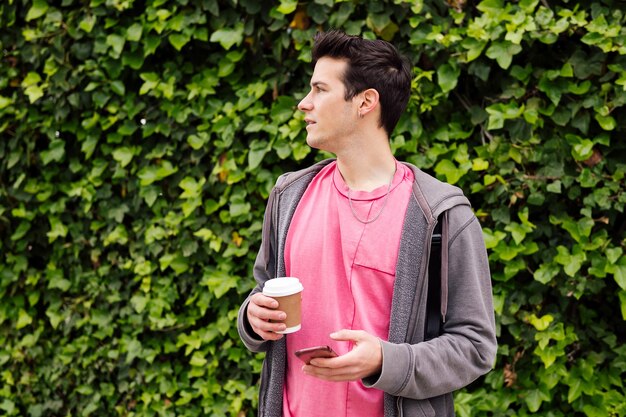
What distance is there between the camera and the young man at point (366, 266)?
5.72 ft

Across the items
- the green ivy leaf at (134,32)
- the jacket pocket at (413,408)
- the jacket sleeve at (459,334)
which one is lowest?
the jacket pocket at (413,408)

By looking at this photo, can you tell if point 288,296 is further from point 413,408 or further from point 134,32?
point 134,32

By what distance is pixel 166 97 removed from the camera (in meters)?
3.49

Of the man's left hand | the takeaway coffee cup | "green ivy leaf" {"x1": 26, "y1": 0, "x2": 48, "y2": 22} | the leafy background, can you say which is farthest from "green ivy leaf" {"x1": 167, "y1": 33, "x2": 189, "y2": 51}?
the man's left hand

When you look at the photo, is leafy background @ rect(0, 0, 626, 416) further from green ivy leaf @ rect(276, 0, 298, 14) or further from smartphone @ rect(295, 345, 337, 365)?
smartphone @ rect(295, 345, 337, 365)

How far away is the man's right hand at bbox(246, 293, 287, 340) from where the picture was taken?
1.72 meters

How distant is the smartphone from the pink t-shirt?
264mm

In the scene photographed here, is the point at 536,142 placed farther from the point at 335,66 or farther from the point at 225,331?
the point at 225,331

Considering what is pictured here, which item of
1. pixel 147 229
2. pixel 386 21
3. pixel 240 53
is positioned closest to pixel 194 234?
pixel 147 229

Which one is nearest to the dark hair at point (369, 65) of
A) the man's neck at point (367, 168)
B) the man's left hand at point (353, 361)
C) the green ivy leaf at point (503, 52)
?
→ the man's neck at point (367, 168)

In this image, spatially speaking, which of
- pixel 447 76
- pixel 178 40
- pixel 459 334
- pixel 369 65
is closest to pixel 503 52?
pixel 447 76

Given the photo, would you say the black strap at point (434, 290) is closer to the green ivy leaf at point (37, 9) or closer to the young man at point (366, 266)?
the young man at point (366, 266)

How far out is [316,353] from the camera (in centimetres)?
158

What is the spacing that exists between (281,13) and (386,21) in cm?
51
